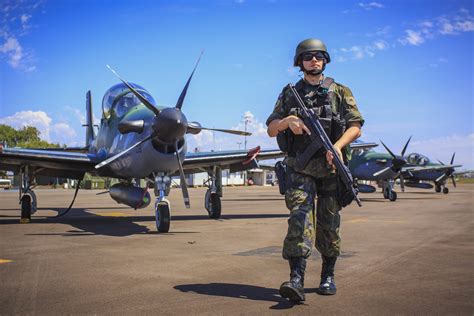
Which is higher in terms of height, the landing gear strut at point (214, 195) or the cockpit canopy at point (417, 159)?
the cockpit canopy at point (417, 159)

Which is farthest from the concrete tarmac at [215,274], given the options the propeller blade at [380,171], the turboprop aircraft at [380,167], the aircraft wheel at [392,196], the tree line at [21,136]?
the tree line at [21,136]

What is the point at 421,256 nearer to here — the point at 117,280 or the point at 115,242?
the point at 117,280

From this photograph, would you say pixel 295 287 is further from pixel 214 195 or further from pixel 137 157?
pixel 214 195

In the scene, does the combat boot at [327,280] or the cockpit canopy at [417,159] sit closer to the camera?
the combat boot at [327,280]

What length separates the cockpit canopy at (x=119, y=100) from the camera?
40.3 feet

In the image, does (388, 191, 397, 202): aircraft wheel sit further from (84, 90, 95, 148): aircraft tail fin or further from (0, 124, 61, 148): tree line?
(0, 124, 61, 148): tree line

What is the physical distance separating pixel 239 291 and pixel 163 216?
18.6 ft

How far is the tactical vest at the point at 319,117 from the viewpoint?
4.69m

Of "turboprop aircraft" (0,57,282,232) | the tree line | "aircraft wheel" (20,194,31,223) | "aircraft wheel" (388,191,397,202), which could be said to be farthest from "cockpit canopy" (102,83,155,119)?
the tree line

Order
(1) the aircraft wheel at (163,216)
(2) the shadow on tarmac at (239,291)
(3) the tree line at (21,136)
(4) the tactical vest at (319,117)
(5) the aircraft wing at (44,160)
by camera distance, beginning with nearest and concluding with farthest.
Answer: (2) the shadow on tarmac at (239,291) → (4) the tactical vest at (319,117) → (1) the aircraft wheel at (163,216) → (5) the aircraft wing at (44,160) → (3) the tree line at (21,136)

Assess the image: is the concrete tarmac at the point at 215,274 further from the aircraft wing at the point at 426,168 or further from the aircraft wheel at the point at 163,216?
the aircraft wing at the point at 426,168

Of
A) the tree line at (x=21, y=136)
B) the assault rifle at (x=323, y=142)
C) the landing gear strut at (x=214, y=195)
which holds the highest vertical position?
the tree line at (x=21, y=136)

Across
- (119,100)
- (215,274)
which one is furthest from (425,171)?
(215,274)

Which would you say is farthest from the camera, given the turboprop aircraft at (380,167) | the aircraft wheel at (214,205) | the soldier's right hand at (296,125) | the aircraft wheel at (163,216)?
the turboprop aircraft at (380,167)
